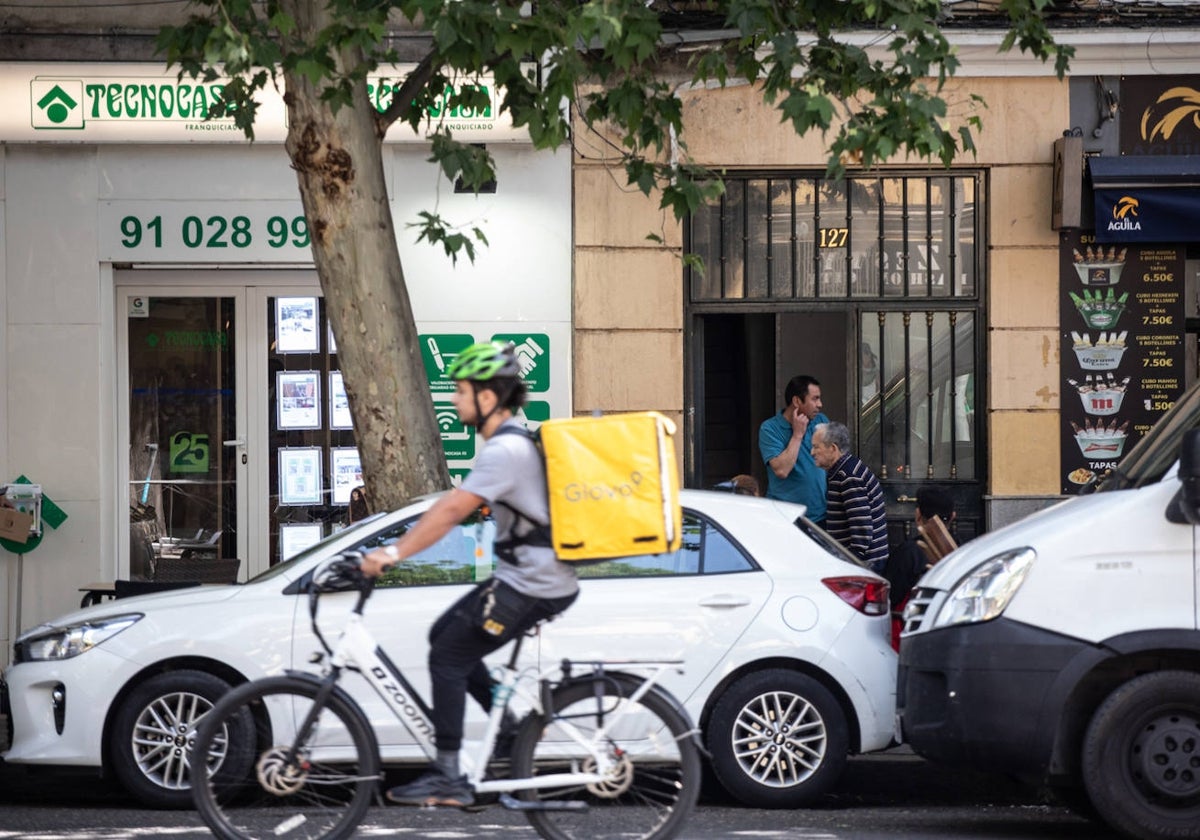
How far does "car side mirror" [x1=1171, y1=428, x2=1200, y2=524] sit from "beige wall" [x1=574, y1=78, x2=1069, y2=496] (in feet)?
21.5

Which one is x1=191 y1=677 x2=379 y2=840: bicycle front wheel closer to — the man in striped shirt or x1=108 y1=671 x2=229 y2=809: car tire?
x1=108 y1=671 x2=229 y2=809: car tire

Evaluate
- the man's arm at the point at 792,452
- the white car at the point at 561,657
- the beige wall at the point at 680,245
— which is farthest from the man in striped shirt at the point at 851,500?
the beige wall at the point at 680,245

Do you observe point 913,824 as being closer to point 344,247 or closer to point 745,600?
point 745,600

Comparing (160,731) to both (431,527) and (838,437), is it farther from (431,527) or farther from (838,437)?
(838,437)

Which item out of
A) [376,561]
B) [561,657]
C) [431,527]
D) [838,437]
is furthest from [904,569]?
[376,561]

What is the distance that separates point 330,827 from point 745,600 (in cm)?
261

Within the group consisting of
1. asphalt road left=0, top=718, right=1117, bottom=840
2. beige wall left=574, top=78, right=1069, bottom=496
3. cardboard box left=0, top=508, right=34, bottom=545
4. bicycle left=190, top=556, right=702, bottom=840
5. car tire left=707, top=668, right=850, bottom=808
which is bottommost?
asphalt road left=0, top=718, right=1117, bottom=840

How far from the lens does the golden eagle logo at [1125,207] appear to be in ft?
41.3

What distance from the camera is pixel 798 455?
37.4ft

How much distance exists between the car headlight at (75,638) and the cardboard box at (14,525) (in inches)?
172

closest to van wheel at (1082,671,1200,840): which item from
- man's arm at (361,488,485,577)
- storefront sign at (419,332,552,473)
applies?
man's arm at (361,488,485,577)

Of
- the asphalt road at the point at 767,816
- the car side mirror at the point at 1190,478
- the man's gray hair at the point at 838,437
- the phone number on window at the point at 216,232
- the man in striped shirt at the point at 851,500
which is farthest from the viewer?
the phone number on window at the point at 216,232

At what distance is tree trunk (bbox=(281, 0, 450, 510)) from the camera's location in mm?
9000

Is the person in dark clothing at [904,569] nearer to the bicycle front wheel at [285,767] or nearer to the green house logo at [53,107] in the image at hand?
the bicycle front wheel at [285,767]
